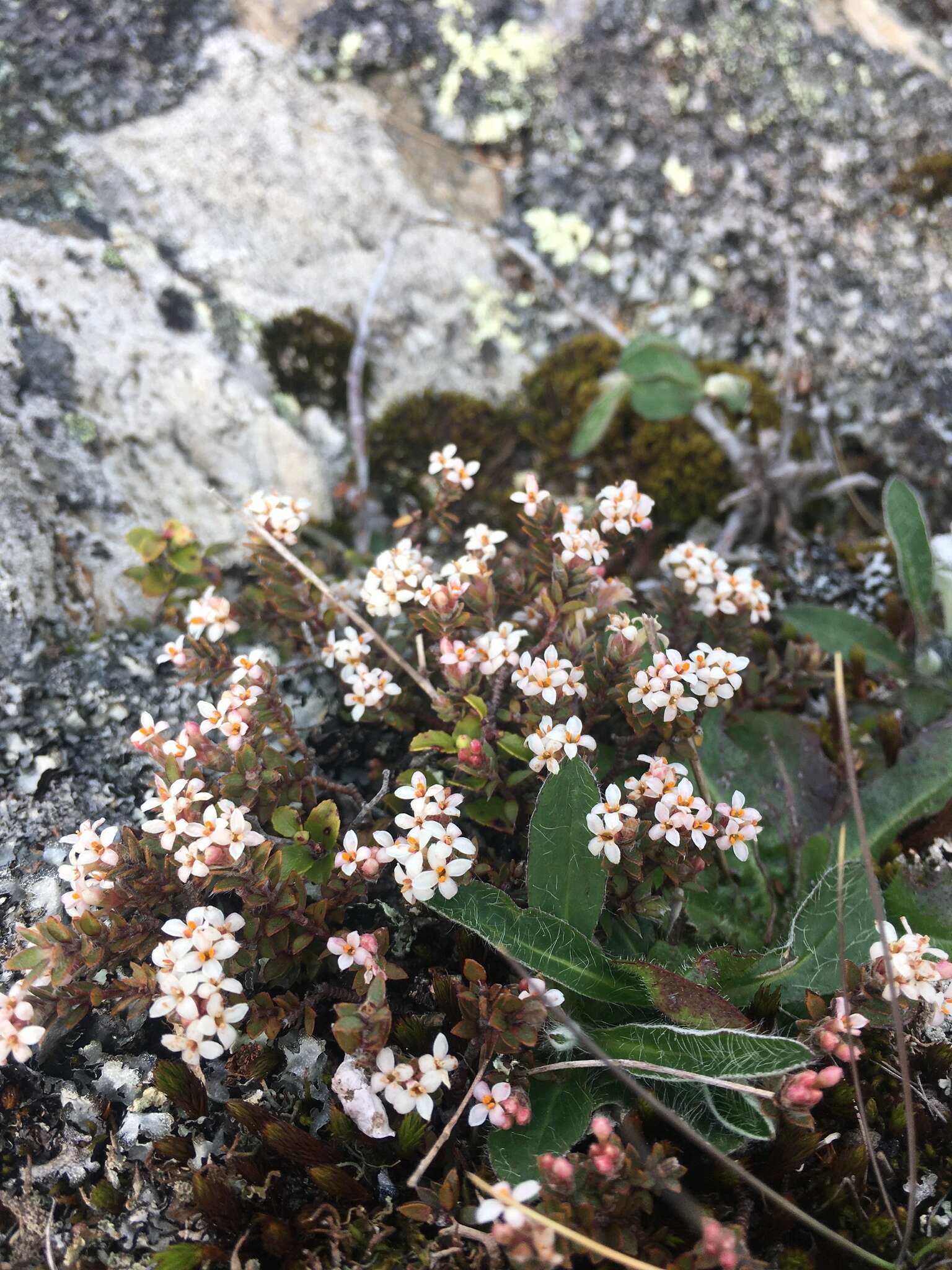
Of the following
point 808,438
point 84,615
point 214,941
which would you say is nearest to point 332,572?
point 84,615

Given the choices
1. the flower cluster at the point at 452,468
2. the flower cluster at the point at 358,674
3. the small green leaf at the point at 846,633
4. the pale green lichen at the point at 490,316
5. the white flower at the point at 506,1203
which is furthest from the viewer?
the pale green lichen at the point at 490,316

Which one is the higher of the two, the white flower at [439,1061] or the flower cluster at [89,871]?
the white flower at [439,1061]

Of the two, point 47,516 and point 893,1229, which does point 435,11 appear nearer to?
point 47,516

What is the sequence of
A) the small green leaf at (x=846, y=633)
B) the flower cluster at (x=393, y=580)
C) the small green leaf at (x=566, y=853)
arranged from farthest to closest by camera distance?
the small green leaf at (x=846, y=633)
the flower cluster at (x=393, y=580)
the small green leaf at (x=566, y=853)

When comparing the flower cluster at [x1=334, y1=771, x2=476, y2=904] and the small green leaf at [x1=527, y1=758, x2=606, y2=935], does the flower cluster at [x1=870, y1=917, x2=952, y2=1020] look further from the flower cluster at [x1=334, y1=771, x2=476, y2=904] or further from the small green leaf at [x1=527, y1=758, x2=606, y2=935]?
the flower cluster at [x1=334, y1=771, x2=476, y2=904]

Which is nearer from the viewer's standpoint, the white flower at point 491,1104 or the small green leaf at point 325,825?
the white flower at point 491,1104

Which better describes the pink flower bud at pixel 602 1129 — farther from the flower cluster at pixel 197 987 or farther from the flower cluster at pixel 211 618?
the flower cluster at pixel 211 618

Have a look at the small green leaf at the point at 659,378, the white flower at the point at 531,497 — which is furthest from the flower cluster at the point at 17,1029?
the small green leaf at the point at 659,378
